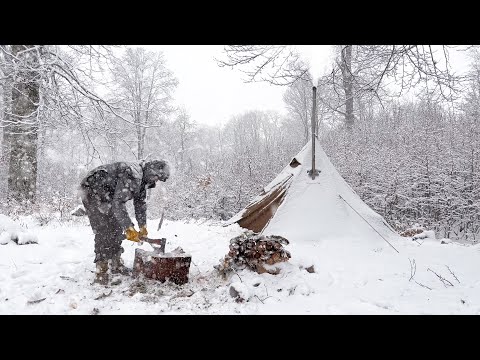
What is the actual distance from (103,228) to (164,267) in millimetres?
850

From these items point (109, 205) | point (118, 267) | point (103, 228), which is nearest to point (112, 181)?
point (109, 205)

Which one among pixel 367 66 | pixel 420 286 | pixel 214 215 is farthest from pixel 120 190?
pixel 214 215

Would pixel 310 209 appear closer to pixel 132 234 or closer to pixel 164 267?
pixel 164 267

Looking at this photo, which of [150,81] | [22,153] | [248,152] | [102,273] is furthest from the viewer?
[150,81]

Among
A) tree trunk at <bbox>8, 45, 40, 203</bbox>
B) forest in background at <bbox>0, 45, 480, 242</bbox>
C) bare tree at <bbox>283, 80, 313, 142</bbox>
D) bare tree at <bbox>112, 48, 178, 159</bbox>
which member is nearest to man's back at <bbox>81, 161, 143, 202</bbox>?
forest in background at <bbox>0, 45, 480, 242</bbox>

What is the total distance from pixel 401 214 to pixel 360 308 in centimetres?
832

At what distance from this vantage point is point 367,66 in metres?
5.25

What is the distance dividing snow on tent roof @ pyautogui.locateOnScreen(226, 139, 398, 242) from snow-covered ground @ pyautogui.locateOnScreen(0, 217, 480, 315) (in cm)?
61

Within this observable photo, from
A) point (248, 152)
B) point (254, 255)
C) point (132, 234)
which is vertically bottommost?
point (254, 255)

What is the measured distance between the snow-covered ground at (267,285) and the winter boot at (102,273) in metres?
0.09

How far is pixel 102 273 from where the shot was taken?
3.68 metres

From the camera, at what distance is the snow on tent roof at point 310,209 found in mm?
5973

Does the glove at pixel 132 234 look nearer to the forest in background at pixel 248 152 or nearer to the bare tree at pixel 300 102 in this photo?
the forest in background at pixel 248 152

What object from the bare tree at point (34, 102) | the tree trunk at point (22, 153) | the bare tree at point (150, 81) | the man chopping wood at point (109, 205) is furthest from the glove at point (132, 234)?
the bare tree at point (150, 81)
